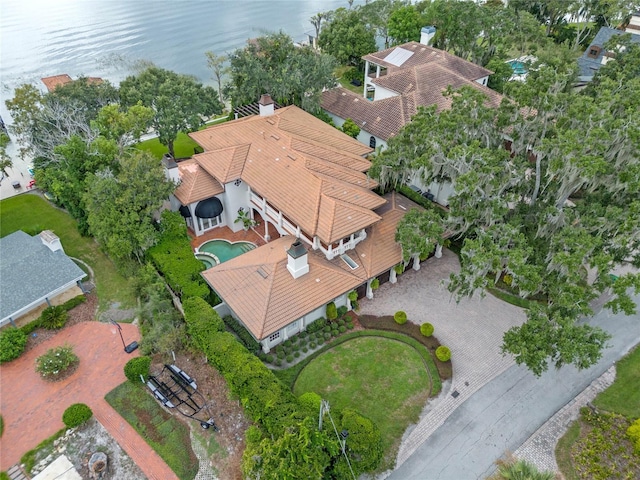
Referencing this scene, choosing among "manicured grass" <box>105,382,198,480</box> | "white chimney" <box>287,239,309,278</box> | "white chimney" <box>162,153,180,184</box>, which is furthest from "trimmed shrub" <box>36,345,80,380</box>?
"white chimney" <box>287,239,309,278</box>

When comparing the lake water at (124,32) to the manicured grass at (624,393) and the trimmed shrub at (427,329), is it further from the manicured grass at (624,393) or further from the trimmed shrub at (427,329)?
the manicured grass at (624,393)

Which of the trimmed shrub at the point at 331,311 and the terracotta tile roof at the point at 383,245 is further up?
the terracotta tile roof at the point at 383,245

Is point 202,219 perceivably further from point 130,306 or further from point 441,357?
point 441,357

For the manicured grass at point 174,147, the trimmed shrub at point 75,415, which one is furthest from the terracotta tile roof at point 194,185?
the trimmed shrub at point 75,415

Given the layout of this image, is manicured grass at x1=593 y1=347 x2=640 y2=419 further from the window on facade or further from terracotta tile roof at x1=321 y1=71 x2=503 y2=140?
terracotta tile roof at x1=321 y1=71 x2=503 y2=140

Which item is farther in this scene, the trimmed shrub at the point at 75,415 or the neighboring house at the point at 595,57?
the neighboring house at the point at 595,57

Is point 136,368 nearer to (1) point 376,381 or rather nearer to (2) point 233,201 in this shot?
(1) point 376,381

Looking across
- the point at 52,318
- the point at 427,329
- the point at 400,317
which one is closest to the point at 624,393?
the point at 427,329
